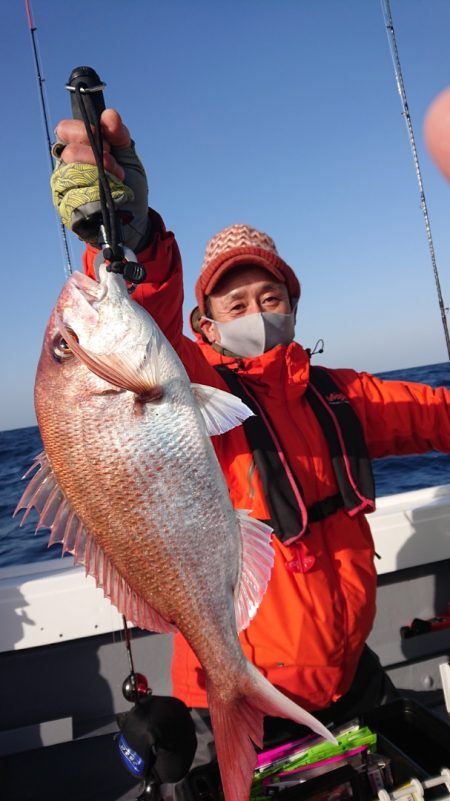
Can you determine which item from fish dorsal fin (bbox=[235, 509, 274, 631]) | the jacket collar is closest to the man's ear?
the jacket collar

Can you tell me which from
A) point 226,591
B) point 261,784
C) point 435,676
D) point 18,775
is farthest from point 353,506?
point 18,775

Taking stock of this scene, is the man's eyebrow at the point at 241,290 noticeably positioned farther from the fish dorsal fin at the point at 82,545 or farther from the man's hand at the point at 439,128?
the man's hand at the point at 439,128

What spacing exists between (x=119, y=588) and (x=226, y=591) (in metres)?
0.33

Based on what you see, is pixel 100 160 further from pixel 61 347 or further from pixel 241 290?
pixel 241 290

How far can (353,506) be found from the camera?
2.43 meters

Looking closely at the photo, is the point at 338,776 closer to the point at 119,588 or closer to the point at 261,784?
the point at 261,784

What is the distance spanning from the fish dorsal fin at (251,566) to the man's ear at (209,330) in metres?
1.37

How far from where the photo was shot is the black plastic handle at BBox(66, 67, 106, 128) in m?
1.55

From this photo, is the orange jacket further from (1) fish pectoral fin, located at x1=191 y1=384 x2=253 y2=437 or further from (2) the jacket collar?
(1) fish pectoral fin, located at x1=191 y1=384 x2=253 y2=437

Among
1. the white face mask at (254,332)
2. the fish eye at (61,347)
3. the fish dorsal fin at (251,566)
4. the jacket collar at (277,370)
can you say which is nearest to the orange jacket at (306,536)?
the jacket collar at (277,370)

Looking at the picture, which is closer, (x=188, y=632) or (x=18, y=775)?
(x=188, y=632)

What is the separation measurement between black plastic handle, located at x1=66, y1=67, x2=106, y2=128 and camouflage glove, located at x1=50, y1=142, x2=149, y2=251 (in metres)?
0.14

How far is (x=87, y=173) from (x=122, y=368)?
0.59m

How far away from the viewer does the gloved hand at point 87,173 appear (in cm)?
162
